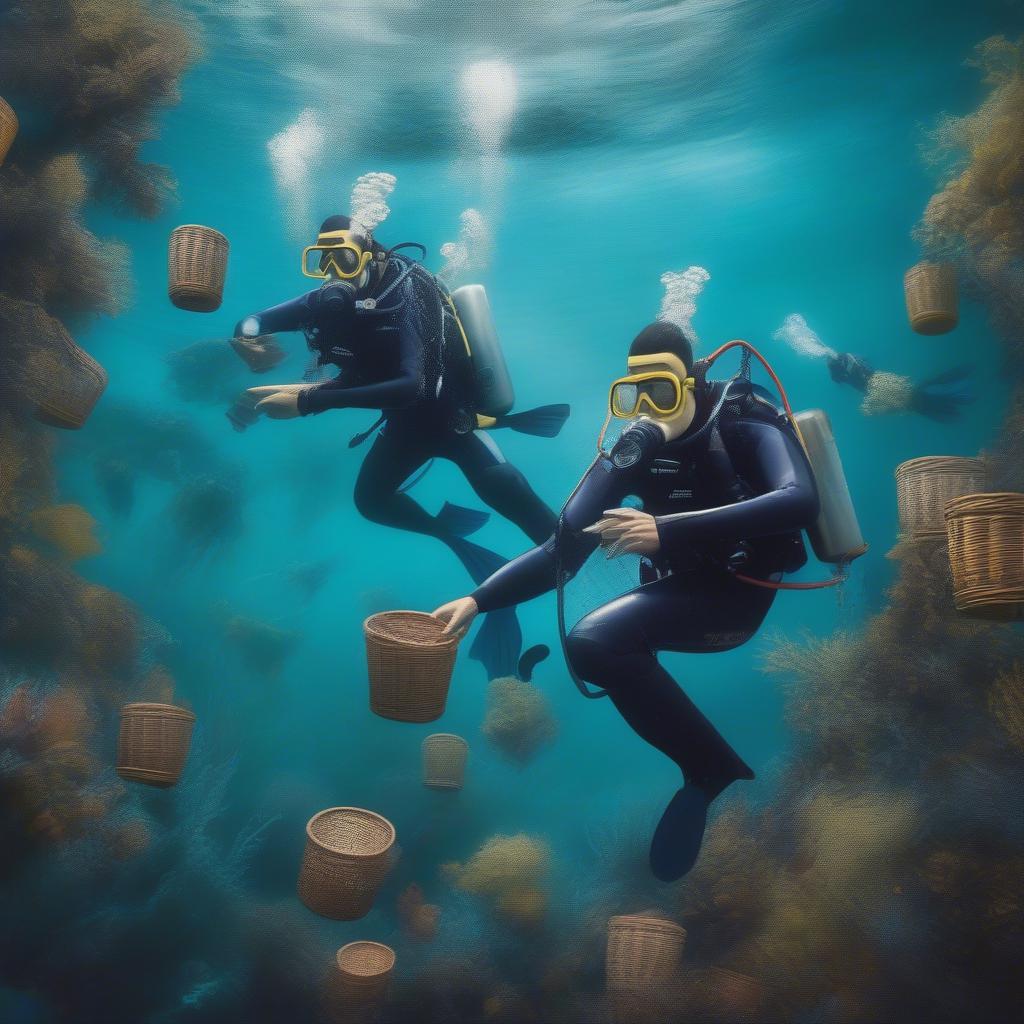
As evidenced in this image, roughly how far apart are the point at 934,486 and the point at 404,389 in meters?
2.79

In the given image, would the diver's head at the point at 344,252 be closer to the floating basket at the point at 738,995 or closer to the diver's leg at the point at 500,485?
the diver's leg at the point at 500,485

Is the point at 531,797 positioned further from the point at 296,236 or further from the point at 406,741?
the point at 296,236

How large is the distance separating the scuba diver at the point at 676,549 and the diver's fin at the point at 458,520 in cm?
134

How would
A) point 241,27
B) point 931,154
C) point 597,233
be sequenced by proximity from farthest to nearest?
point 597,233, point 241,27, point 931,154

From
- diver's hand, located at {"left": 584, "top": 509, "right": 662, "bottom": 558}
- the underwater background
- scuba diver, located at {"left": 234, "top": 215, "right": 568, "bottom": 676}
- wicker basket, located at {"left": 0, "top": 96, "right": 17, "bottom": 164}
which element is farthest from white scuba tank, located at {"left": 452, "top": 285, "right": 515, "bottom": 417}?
wicker basket, located at {"left": 0, "top": 96, "right": 17, "bottom": 164}

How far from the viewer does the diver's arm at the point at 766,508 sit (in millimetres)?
2969

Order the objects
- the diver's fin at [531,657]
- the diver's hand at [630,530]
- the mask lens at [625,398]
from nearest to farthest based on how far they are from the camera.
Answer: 1. the diver's hand at [630,530]
2. the mask lens at [625,398]
3. the diver's fin at [531,657]

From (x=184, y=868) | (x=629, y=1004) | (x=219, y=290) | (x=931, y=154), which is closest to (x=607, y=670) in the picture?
(x=629, y=1004)

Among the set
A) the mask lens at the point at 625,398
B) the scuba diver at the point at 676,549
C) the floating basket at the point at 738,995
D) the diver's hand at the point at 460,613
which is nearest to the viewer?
the scuba diver at the point at 676,549

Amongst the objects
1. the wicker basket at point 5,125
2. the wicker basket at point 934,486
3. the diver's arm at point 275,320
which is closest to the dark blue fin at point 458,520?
the diver's arm at point 275,320

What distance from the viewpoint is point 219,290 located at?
4512 mm

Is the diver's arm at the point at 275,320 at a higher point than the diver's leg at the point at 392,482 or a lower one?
higher

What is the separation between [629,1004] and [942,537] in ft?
9.59

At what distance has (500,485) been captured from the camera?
4.62 meters
